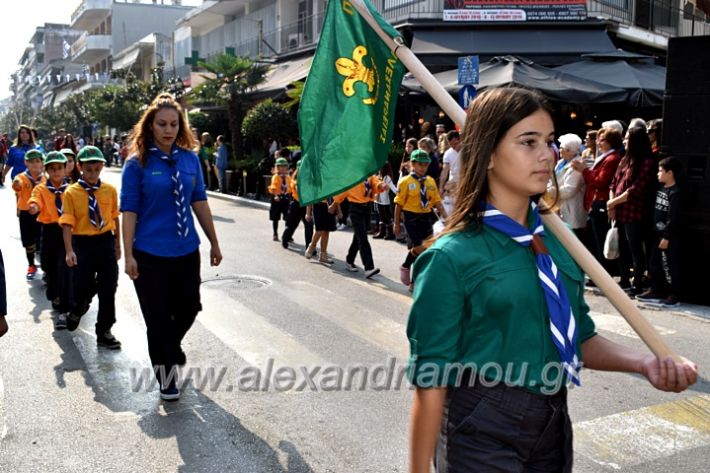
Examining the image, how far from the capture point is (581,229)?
10.4 metres

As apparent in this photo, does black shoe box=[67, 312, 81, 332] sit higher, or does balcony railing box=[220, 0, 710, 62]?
balcony railing box=[220, 0, 710, 62]

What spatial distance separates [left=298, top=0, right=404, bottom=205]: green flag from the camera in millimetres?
3680

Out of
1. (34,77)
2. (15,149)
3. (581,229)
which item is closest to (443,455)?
(581,229)

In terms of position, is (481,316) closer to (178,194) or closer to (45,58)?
(178,194)

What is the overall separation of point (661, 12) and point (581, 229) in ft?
59.9

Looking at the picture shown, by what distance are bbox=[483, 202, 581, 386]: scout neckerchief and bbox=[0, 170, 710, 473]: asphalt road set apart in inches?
90.1

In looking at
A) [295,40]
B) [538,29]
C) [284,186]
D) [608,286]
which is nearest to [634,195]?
[284,186]

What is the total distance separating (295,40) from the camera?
31047 millimetres

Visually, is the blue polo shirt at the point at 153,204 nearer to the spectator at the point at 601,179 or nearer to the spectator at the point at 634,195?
the spectator at the point at 634,195

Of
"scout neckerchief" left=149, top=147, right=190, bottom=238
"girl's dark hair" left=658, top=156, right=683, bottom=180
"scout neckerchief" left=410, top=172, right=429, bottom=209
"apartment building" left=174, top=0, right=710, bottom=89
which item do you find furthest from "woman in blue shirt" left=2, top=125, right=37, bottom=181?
"apartment building" left=174, top=0, right=710, bottom=89

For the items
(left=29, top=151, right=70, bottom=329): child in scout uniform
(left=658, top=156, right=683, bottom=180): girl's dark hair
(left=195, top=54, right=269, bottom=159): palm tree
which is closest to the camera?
(left=29, top=151, right=70, bottom=329): child in scout uniform

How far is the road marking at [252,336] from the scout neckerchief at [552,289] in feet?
13.9

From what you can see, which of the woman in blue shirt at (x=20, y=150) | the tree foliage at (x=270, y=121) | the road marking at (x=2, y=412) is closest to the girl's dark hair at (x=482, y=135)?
the road marking at (x=2, y=412)

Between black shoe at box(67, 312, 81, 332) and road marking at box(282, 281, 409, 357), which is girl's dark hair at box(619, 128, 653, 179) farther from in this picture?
black shoe at box(67, 312, 81, 332)
